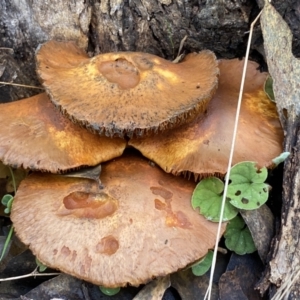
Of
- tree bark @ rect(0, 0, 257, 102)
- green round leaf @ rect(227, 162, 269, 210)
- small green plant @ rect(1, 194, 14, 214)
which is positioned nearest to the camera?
green round leaf @ rect(227, 162, 269, 210)

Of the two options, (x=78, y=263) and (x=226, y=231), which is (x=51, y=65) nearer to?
(x=78, y=263)

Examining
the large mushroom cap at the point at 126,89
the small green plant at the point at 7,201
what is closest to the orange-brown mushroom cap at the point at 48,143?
the large mushroom cap at the point at 126,89

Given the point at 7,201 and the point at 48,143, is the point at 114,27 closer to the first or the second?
the point at 48,143

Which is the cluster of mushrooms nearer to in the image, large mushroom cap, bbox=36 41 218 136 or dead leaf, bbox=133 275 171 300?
large mushroom cap, bbox=36 41 218 136

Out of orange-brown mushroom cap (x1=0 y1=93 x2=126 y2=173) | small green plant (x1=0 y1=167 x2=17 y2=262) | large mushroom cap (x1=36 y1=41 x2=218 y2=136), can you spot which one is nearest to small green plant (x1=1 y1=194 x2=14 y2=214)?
small green plant (x1=0 y1=167 x2=17 y2=262)

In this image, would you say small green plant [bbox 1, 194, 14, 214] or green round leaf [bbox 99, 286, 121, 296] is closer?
green round leaf [bbox 99, 286, 121, 296]

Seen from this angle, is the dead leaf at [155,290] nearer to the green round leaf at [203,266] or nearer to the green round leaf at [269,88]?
the green round leaf at [203,266]

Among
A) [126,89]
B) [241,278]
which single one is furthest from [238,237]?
[126,89]
